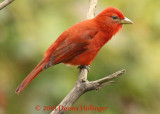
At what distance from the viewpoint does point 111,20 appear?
4.59 m

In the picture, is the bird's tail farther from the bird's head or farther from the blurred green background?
the bird's head

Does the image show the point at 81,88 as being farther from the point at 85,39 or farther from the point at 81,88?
the point at 85,39

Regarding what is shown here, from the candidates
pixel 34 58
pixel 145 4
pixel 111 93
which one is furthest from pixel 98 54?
pixel 145 4

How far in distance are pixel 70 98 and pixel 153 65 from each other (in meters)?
1.83

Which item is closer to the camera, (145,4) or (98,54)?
(98,54)

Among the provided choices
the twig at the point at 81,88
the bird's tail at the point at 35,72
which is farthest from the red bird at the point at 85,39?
the twig at the point at 81,88

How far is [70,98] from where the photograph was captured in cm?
333

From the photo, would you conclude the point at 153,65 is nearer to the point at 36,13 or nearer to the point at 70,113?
the point at 70,113

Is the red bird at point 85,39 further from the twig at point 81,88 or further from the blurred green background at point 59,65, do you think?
the twig at point 81,88

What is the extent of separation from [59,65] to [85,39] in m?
0.46

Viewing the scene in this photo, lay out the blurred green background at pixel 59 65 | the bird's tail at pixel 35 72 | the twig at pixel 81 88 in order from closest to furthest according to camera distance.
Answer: the twig at pixel 81 88 < the bird's tail at pixel 35 72 < the blurred green background at pixel 59 65

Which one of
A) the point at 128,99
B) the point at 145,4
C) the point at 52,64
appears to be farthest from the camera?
the point at 145,4

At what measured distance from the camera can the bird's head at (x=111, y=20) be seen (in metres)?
4.50

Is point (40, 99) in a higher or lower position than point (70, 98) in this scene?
lower
